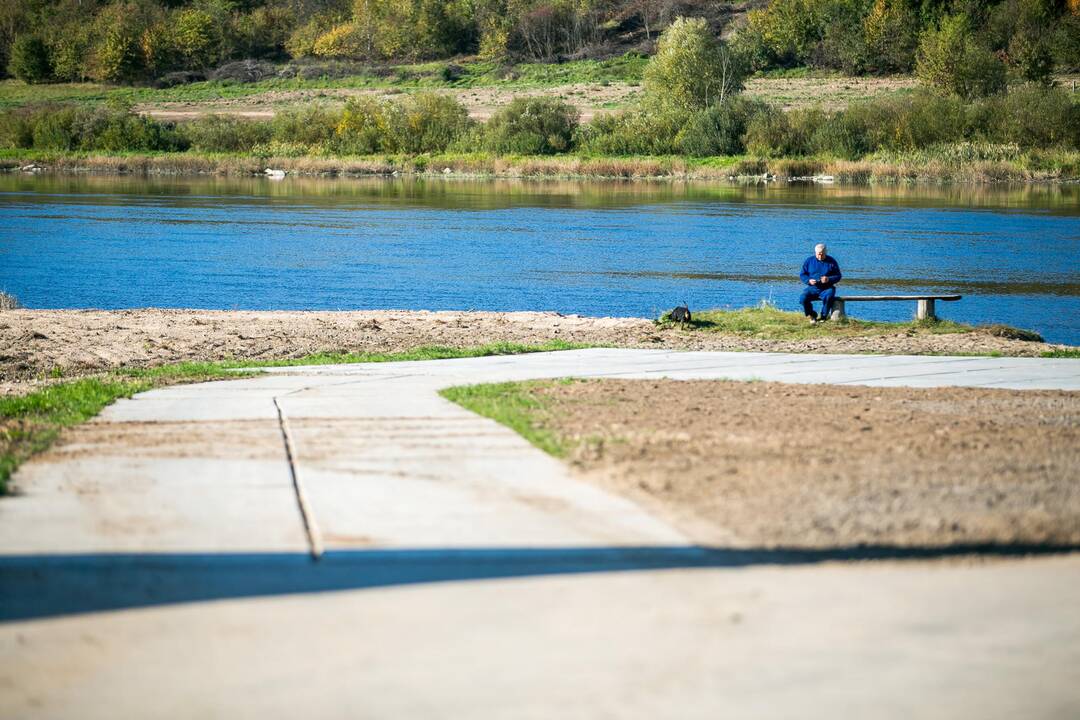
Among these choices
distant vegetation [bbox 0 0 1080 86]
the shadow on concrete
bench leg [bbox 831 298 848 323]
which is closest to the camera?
the shadow on concrete

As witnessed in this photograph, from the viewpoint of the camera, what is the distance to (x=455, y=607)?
5.66 meters

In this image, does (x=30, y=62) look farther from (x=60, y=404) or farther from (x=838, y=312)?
(x=60, y=404)

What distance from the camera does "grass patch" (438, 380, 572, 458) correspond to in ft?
29.7

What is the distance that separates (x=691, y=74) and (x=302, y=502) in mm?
86529

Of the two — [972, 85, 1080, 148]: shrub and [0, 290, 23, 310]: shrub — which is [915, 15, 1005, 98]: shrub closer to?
[972, 85, 1080, 148]: shrub

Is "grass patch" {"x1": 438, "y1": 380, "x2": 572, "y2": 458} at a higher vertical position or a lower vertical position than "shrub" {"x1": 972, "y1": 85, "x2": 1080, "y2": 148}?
lower

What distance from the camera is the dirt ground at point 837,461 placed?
22.1 ft

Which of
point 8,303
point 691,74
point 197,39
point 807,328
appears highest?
point 197,39

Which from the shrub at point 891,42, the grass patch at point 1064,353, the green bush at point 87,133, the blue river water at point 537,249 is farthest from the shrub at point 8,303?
the shrub at point 891,42

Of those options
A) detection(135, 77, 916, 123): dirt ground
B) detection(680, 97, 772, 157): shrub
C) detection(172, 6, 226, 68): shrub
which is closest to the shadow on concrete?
detection(680, 97, 772, 157): shrub

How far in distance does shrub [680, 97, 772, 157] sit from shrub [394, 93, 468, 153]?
16.8 meters

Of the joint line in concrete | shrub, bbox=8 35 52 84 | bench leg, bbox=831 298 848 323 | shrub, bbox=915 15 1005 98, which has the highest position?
shrub, bbox=8 35 52 84

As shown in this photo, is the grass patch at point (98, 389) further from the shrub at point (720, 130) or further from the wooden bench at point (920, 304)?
the shrub at point (720, 130)

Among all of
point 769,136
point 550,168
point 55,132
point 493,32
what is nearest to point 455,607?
point 550,168
